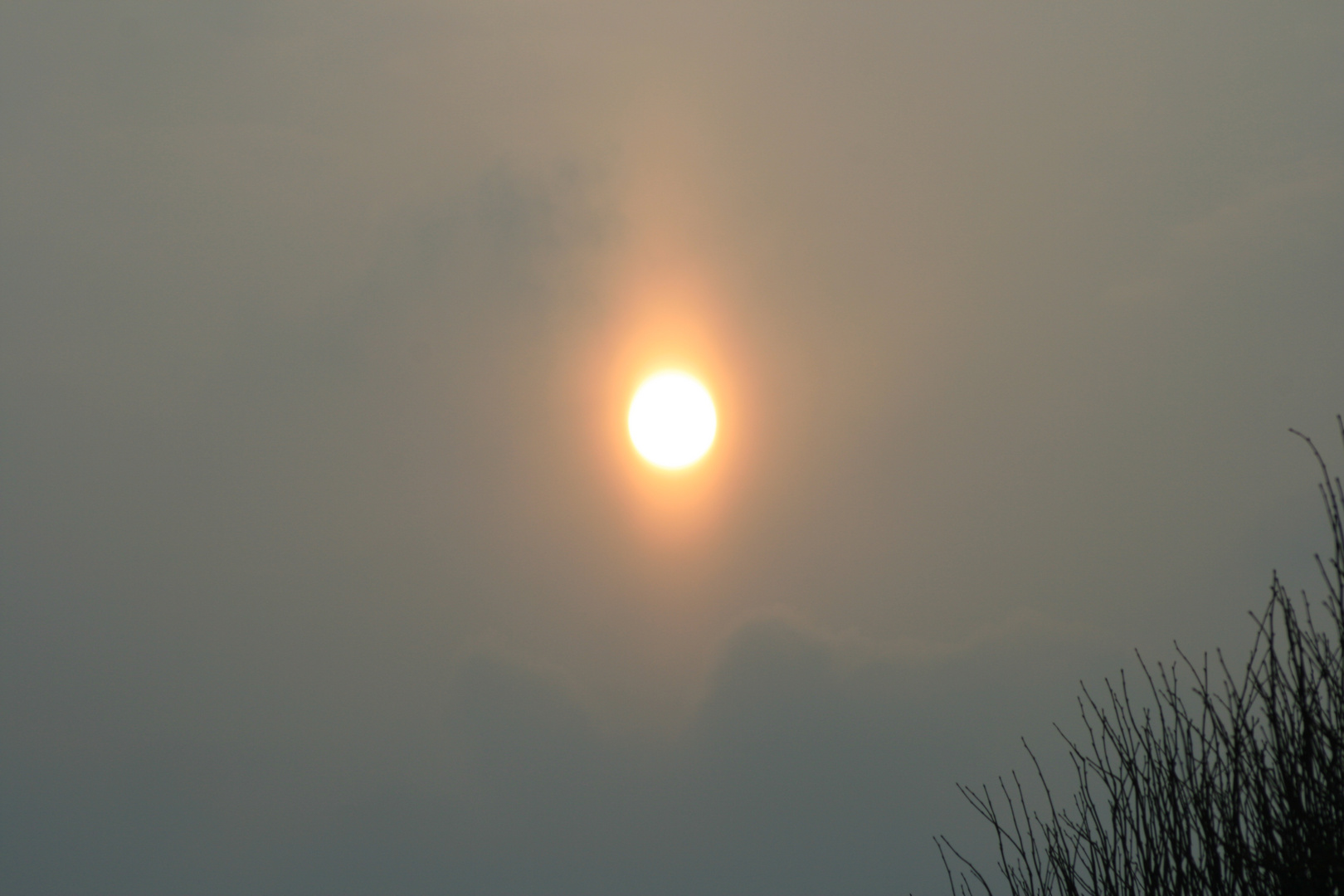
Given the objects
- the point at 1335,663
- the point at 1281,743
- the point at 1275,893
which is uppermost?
the point at 1335,663

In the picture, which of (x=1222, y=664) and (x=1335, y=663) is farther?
(x=1222, y=664)

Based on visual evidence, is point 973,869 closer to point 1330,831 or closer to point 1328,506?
point 1330,831

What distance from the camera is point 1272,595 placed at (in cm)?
543

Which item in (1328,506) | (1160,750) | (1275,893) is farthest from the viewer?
(1160,750)

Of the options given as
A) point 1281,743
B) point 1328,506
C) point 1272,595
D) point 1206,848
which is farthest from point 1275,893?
point 1328,506

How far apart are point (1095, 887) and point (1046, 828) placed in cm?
48

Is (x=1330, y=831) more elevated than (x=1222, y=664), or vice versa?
(x=1222, y=664)

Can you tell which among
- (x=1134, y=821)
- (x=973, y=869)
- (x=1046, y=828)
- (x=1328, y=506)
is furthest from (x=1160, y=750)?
(x=1328, y=506)

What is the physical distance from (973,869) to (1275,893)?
6.79 feet

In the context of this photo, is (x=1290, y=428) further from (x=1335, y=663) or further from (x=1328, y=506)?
(x=1335, y=663)

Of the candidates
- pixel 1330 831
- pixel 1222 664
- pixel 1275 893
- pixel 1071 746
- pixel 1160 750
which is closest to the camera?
pixel 1330 831

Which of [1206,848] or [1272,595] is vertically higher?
[1272,595]

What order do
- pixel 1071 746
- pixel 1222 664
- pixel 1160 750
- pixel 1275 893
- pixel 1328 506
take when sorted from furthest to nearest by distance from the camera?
pixel 1071 746, pixel 1160 750, pixel 1222 664, pixel 1275 893, pixel 1328 506

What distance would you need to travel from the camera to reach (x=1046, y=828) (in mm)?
7316
